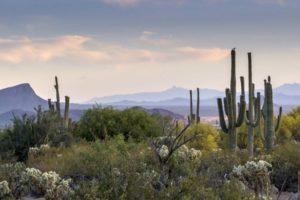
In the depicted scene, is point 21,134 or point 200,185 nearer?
point 200,185

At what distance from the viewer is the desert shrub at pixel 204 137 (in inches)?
1232

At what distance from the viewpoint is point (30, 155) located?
24.3 metres

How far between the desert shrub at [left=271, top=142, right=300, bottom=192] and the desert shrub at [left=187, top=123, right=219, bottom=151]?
372 inches

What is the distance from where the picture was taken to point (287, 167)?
1959 centimetres

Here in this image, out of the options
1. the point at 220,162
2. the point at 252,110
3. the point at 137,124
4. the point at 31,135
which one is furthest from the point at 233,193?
the point at 137,124

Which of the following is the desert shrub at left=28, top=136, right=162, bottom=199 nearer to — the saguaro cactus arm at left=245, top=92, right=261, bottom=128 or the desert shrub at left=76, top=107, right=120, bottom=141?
the saguaro cactus arm at left=245, top=92, right=261, bottom=128

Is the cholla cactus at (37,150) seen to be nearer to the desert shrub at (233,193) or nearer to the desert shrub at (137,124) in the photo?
the desert shrub at (137,124)

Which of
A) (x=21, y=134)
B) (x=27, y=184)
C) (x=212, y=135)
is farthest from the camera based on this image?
(x=212, y=135)

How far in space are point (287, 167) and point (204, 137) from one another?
1352cm

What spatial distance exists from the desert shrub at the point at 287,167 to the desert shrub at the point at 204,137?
9.46m

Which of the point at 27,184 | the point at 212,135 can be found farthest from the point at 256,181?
the point at 212,135

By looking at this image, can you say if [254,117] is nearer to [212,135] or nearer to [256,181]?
[212,135]

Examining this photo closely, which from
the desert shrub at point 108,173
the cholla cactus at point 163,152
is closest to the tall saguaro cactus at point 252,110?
the desert shrub at point 108,173

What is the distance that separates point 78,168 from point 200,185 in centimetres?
897
